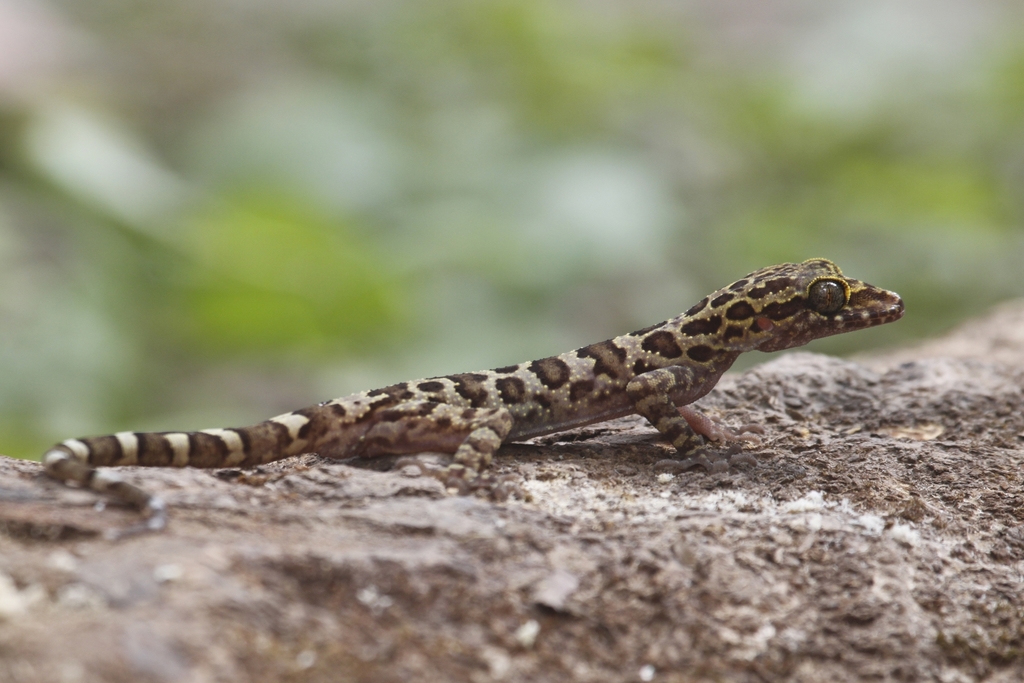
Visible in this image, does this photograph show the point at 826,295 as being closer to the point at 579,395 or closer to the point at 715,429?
the point at 715,429

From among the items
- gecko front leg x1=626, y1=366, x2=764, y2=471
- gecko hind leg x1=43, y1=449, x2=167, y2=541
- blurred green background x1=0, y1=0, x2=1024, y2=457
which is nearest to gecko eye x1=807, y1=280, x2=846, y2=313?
gecko front leg x1=626, y1=366, x2=764, y2=471

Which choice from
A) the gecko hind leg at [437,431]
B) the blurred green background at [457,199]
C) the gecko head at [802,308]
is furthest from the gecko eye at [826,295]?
the blurred green background at [457,199]

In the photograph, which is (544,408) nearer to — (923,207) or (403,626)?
(403,626)

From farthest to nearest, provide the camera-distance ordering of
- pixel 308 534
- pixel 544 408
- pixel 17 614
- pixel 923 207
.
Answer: pixel 923 207 → pixel 544 408 → pixel 308 534 → pixel 17 614

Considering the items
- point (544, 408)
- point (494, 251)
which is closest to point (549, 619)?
point (544, 408)

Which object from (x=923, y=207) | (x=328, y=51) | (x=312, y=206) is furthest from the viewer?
(x=328, y=51)

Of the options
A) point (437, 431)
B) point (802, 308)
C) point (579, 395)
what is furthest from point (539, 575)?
point (802, 308)

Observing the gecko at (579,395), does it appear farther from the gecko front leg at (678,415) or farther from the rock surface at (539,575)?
the rock surface at (539,575)
